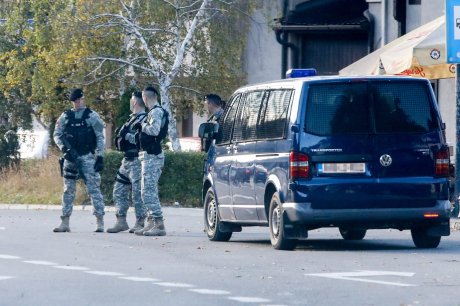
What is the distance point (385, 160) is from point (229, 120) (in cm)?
282

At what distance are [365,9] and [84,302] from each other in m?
25.4

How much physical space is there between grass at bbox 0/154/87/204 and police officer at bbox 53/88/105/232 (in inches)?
250

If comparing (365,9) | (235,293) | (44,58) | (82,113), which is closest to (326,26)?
(365,9)

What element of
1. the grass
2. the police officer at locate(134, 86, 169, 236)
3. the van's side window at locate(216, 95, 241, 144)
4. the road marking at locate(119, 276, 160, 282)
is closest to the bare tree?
the grass

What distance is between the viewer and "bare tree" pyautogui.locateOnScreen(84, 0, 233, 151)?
28.0m

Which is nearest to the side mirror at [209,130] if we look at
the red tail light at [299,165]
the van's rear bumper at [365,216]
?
the van's rear bumper at [365,216]

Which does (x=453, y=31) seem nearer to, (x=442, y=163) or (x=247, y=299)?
(x=442, y=163)

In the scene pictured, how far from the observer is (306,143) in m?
14.4

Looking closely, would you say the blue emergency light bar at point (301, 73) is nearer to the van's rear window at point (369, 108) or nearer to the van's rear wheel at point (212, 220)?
the van's rear window at point (369, 108)

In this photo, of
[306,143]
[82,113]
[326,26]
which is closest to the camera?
[306,143]

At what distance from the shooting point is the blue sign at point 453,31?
60.8 ft

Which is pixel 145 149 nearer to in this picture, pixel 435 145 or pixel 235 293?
pixel 435 145

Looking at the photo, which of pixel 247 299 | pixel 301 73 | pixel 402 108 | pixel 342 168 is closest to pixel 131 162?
pixel 301 73

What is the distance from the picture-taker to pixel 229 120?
661 inches
